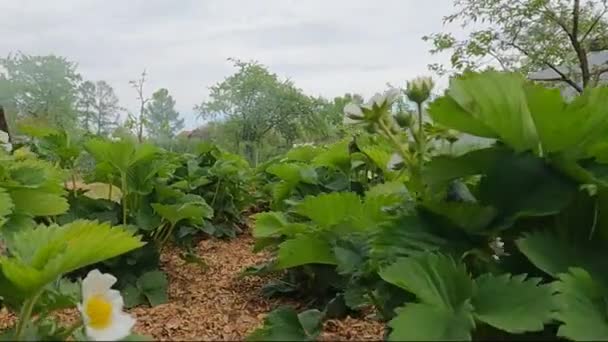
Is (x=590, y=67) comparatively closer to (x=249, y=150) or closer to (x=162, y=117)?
(x=249, y=150)

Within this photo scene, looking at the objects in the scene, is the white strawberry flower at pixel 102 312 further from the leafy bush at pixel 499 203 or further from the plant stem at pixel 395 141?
the plant stem at pixel 395 141

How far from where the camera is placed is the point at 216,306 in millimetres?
1158

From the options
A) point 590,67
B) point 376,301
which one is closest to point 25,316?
point 376,301

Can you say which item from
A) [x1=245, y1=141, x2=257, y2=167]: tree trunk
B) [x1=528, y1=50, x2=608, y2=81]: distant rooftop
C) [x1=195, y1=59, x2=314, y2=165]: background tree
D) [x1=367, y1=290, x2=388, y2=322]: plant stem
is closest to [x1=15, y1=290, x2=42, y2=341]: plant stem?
[x1=367, y1=290, x2=388, y2=322]: plant stem

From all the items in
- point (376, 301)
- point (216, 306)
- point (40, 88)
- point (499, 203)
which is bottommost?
point (216, 306)

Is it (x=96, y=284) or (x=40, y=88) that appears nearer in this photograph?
(x=96, y=284)

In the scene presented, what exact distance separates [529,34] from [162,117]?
4.68 metres

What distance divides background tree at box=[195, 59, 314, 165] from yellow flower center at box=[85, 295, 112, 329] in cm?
349

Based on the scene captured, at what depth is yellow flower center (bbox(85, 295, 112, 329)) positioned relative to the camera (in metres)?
0.51

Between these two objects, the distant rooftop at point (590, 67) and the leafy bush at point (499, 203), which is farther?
the distant rooftop at point (590, 67)

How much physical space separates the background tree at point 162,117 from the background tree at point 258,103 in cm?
60

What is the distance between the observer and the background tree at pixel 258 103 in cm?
407

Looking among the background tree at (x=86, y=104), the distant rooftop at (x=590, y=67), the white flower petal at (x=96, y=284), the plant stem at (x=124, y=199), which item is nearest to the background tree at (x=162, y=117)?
the background tree at (x=86, y=104)

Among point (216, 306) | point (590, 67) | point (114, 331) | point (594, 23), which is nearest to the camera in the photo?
point (114, 331)
